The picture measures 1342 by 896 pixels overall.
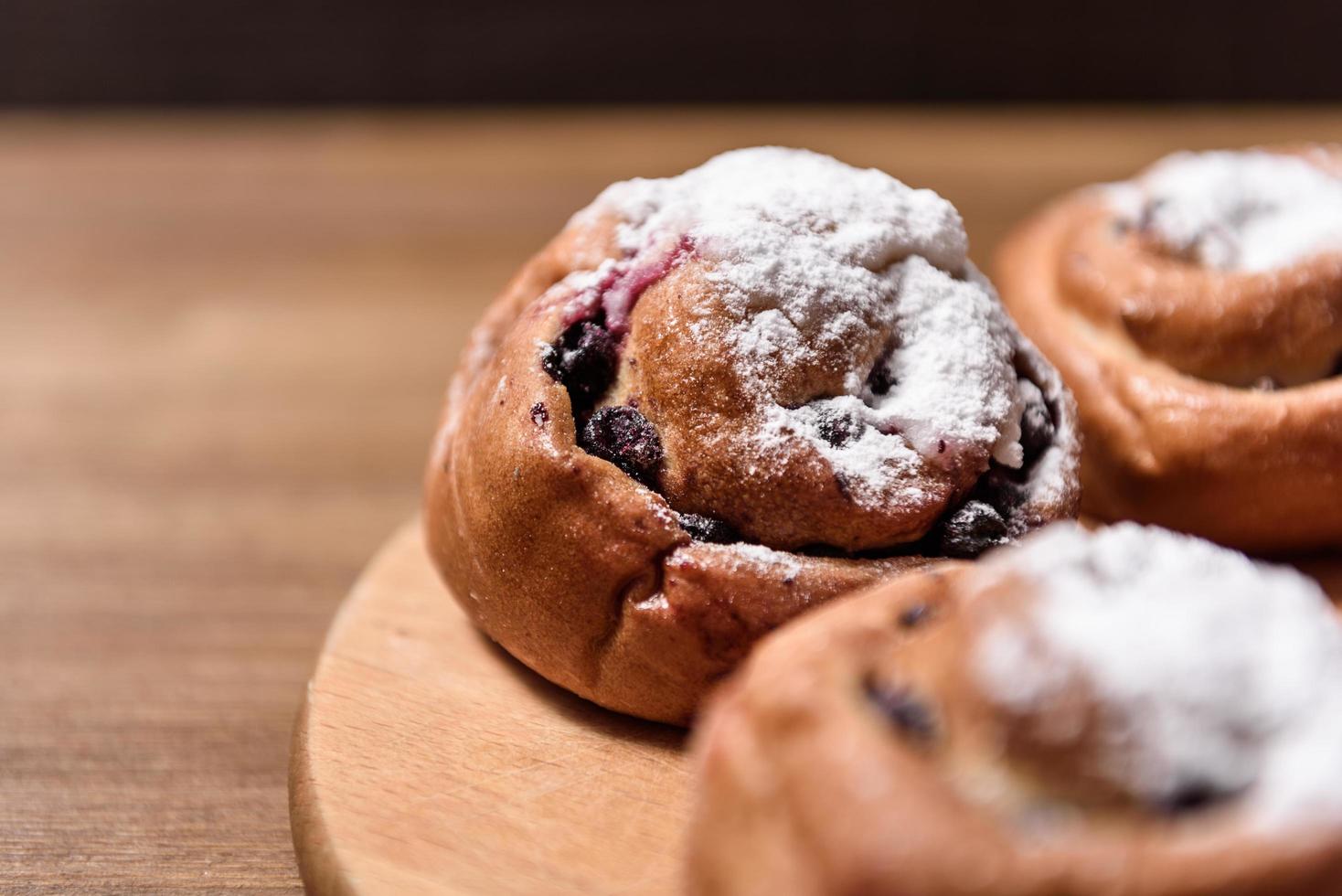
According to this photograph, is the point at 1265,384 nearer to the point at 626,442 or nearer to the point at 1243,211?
the point at 1243,211

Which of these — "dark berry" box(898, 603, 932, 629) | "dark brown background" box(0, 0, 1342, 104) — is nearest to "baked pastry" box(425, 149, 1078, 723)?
"dark berry" box(898, 603, 932, 629)

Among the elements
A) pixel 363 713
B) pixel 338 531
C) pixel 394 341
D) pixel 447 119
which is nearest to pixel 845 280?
pixel 363 713

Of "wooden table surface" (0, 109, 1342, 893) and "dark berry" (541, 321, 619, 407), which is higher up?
"dark berry" (541, 321, 619, 407)

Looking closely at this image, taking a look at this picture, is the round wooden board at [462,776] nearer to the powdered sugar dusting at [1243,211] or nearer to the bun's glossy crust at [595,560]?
the bun's glossy crust at [595,560]

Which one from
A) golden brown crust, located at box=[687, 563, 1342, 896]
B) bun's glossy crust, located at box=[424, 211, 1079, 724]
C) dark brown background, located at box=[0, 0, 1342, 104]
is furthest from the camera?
dark brown background, located at box=[0, 0, 1342, 104]

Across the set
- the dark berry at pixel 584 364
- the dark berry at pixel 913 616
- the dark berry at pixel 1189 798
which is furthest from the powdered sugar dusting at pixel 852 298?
the dark berry at pixel 1189 798

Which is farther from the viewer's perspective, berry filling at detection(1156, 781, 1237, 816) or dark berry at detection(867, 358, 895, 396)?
dark berry at detection(867, 358, 895, 396)

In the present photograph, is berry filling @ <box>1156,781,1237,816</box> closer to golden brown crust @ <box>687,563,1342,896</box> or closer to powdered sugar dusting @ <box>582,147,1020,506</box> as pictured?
→ golden brown crust @ <box>687,563,1342,896</box>
